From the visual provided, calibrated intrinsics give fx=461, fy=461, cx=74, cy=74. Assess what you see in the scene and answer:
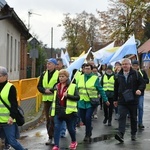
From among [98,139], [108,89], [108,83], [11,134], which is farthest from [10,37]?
[11,134]

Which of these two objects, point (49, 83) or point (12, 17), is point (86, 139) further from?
point (12, 17)

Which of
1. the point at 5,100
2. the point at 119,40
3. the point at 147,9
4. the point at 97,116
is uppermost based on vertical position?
the point at 147,9

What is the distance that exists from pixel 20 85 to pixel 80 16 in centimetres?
6940

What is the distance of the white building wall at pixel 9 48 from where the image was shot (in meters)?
23.6

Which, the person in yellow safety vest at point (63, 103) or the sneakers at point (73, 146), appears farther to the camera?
the sneakers at point (73, 146)

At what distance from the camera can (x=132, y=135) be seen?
32.9 ft

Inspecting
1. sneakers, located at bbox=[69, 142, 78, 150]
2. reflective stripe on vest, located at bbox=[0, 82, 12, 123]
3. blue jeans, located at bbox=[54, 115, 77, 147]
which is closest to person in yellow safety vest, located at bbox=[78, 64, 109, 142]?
sneakers, located at bbox=[69, 142, 78, 150]

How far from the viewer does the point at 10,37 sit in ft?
89.5

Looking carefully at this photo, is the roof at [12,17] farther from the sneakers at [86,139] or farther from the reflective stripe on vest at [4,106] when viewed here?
the reflective stripe on vest at [4,106]

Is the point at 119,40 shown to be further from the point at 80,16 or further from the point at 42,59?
the point at 80,16

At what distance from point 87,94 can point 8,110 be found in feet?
9.95

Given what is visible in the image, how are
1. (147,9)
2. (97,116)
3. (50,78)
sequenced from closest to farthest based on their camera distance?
(50,78) → (97,116) → (147,9)

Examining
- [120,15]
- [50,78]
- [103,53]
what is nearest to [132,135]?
[50,78]

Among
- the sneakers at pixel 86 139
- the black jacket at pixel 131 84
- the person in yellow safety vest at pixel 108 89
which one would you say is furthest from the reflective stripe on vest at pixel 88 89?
the person in yellow safety vest at pixel 108 89
